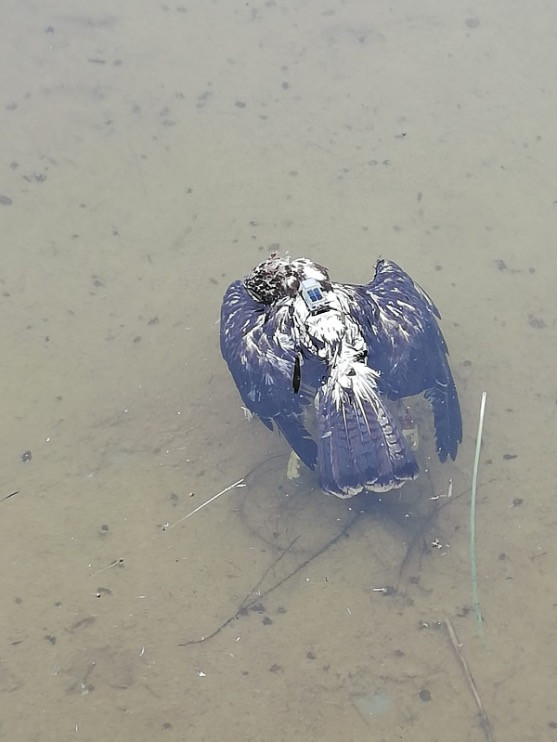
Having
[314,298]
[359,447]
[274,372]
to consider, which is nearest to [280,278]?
[314,298]

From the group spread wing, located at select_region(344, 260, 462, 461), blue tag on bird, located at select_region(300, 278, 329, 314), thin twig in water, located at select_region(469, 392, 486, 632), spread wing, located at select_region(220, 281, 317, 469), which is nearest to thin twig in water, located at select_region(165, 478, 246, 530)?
spread wing, located at select_region(220, 281, 317, 469)

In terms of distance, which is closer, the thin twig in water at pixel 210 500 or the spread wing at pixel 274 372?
the spread wing at pixel 274 372

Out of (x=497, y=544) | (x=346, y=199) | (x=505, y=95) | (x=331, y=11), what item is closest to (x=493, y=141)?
(x=505, y=95)

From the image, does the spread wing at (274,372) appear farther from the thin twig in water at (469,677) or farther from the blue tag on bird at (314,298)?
the thin twig in water at (469,677)

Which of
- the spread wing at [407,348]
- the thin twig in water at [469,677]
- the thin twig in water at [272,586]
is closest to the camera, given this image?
the thin twig in water at [469,677]

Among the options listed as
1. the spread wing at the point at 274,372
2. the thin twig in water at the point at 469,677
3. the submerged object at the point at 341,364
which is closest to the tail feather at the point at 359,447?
the submerged object at the point at 341,364

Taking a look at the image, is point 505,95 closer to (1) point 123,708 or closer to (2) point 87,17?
(2) point 87,17

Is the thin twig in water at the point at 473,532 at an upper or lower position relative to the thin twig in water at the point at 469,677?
upper
